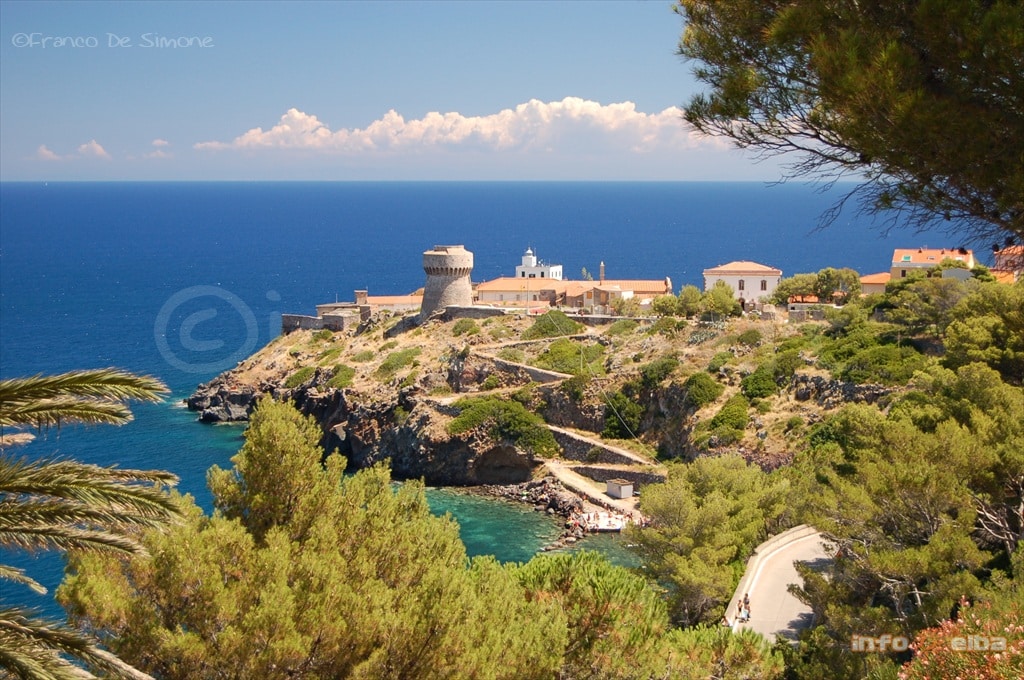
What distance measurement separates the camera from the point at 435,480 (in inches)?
1591

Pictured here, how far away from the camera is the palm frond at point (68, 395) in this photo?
6.34m

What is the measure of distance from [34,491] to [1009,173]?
7.32 metres

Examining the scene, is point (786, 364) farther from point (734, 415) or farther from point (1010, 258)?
point (1010, 258)

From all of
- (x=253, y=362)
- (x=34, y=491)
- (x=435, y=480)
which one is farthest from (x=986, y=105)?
(x=253, y=362)

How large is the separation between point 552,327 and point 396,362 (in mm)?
7760

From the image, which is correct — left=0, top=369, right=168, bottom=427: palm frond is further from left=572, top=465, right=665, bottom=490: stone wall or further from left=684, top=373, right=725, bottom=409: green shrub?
left=684, top=373, right=725, bottom=409: green shrub

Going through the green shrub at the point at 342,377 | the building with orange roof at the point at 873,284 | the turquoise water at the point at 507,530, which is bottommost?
the turquoise water at the point at 507,530

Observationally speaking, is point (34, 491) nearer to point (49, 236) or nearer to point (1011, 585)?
point (1011, 585)

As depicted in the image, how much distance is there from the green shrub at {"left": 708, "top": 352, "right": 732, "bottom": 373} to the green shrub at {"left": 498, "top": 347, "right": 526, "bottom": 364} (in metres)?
9.44

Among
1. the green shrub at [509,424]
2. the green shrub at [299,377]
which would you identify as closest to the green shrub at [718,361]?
the green shrub at [509,424]

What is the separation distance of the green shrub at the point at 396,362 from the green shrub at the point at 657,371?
1217 cm

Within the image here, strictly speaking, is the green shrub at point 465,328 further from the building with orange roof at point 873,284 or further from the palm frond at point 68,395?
the palm frond at point 68,395

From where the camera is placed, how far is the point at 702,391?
37125mm

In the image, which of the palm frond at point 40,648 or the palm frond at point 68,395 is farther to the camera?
the palm frond at point 40,648
